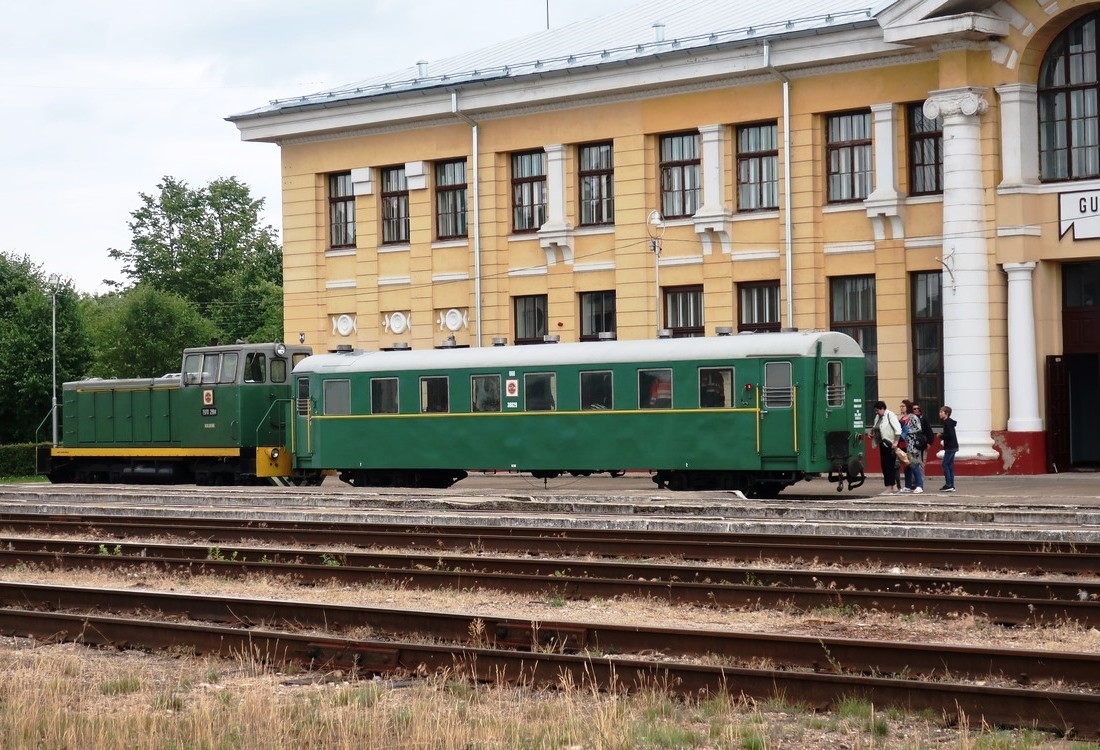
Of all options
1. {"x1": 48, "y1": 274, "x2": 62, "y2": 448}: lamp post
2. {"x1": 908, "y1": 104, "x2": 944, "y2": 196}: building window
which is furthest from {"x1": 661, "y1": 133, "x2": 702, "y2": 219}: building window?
{"x1": 48, "y1": 274, "x2": 62, "y2": 448}: lamp post

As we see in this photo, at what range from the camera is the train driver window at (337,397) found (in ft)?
106

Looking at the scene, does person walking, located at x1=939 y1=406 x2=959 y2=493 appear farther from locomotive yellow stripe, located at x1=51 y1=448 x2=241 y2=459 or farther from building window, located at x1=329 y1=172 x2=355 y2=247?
building window, located at x1=329 y1=172 x2=355 y2=247

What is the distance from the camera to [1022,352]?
32062 mm

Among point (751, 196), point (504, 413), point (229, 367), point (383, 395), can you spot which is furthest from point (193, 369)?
point (751, 196)

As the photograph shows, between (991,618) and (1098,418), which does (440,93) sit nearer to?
(1098,418)

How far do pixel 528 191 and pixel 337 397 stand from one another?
998 centimetres

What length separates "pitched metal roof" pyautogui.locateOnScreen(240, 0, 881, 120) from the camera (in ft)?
117

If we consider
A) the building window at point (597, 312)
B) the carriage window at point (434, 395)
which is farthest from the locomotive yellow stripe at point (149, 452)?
the building window at point (597, 312)

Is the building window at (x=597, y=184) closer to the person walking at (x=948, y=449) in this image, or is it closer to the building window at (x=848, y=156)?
the building window at (x=848, y=156)

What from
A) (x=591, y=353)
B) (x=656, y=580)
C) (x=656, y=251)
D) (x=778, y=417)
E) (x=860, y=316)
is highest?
(x=656, y=251)

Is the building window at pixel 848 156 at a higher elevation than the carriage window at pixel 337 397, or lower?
higher

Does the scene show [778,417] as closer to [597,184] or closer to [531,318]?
[597,184]

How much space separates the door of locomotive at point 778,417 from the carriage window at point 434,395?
6750mm

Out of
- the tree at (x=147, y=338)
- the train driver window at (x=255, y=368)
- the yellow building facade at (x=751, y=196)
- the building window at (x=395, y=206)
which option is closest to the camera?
the yellow building facade at (x=751, y=196)
